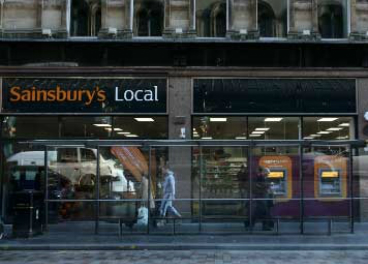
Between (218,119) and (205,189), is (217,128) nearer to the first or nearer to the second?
(218,119)

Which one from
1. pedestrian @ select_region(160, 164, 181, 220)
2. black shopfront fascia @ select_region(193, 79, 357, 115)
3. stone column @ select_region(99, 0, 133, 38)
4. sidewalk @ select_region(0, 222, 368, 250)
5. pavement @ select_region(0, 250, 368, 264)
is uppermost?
stone column @ select_region(99, 0, 133, 38)

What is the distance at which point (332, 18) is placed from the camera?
2030 centimetres

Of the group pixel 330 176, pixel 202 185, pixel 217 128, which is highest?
pixel 217 128

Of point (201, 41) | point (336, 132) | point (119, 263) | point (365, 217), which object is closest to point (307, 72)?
point (336, 132)

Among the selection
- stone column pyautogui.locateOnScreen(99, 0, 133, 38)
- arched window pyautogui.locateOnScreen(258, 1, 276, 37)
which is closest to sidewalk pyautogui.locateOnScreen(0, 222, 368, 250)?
stone column pyautogui.locateOnScreen(99, 0, 133, 38)

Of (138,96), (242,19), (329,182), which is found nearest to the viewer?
(329,182)

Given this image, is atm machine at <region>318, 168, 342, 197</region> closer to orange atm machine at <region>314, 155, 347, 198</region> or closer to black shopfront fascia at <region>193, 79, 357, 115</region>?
orange atm machine at <region>314, 155, 347, 198</region>

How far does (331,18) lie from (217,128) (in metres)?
5.72

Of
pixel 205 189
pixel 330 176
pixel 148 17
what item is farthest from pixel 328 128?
pixel 148 17

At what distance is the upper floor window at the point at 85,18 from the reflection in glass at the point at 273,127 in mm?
6383

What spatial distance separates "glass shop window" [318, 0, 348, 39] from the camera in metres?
20.2

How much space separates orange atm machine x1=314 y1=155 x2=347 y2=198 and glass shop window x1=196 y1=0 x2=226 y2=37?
6247 mm

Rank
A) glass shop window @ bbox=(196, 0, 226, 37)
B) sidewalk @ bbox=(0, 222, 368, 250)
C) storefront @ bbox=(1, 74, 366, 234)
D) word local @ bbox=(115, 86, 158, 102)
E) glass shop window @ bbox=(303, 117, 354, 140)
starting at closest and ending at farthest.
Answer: sidewalk @ bbox=(0, 222, 368, 250)
storefront @ bbox=(1, 74, 366, 234)
word local @ bbox=(115, 86, 158, 102)
glass shop window @ bbox=(303, 117, 354, 140)
glass shop window @ bbox=(196, 0, 226, 37)

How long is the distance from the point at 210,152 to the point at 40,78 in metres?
7.05
